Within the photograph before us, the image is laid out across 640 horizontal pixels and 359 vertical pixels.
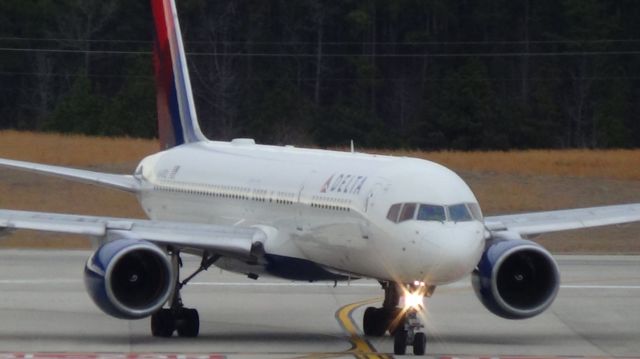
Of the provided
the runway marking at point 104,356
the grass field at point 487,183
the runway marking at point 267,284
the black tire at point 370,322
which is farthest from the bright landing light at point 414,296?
the grass field at point 487,183

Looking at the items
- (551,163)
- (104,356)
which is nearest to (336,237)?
(104,356)

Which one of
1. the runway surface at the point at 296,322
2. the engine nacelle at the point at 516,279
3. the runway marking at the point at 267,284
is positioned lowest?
the runway marking at the point at 267,284

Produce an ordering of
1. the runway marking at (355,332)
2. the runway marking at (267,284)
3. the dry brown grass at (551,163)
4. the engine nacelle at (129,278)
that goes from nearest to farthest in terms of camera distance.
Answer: the engine nacelle at (129,278) < the runway marking at (355,332) < the runway marking at (267,284) < the dry brown grass at (551,163)

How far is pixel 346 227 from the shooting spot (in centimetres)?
2152

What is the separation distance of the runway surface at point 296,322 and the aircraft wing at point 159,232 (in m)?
1.32

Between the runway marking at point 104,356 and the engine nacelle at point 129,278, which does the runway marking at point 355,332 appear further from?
the engine nacelle at point 129,278

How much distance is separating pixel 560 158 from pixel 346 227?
40.1 m

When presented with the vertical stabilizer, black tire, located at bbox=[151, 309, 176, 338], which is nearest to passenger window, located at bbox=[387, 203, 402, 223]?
black tire, located at bbox=[151, 309, 176, 338]

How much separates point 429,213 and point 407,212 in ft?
0.92

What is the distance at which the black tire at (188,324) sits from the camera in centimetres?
2327

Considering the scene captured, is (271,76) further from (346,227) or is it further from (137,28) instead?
(346,227)

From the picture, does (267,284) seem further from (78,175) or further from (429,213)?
(429,213)

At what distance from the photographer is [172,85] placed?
3011cm

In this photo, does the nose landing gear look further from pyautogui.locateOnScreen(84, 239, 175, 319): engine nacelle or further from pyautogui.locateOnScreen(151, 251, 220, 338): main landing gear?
pyautogui.locateOnScreen(151, 251, 220, 338): main landing gear
